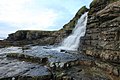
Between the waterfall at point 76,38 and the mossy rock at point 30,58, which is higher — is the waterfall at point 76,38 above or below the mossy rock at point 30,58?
above

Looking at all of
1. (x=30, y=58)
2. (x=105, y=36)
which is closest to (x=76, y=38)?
(x=105, y=36)

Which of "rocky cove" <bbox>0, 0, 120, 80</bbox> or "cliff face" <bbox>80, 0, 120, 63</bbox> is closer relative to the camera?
"rocky cove" <bbox>0, 0, 120, 80</bbox>

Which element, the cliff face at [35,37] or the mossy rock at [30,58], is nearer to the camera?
the mossy rock at [30,58]

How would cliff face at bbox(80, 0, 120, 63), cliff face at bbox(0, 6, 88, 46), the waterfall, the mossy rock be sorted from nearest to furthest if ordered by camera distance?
cliff face at bbox(80, 0, 120, 63)
the mossy rock
the waterfall
cliff face at bbox(0, 6, 88, 46)

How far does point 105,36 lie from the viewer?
20.9 m

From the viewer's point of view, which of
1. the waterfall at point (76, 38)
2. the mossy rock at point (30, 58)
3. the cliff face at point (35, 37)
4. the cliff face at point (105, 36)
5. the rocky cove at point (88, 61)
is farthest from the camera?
the cliff face at point (35, 37)

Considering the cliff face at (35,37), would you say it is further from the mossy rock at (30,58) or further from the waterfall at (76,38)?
the mossy rock at (30,58)

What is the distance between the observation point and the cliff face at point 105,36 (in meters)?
18.3

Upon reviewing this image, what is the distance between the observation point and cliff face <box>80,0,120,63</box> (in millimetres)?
18344

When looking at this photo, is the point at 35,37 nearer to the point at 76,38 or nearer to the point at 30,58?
the point at 76,38

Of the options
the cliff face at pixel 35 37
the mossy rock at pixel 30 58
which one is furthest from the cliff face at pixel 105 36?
the cliff face at pixel 35 37

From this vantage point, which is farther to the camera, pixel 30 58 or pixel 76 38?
pixel 76 38

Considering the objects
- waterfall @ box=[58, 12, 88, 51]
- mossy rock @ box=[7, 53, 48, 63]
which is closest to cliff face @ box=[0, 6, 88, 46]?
waterfall @ box=[58, 12, 88, 51]

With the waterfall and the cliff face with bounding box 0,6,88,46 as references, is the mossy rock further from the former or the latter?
the cliff face with bounding box 0,6,88,46
